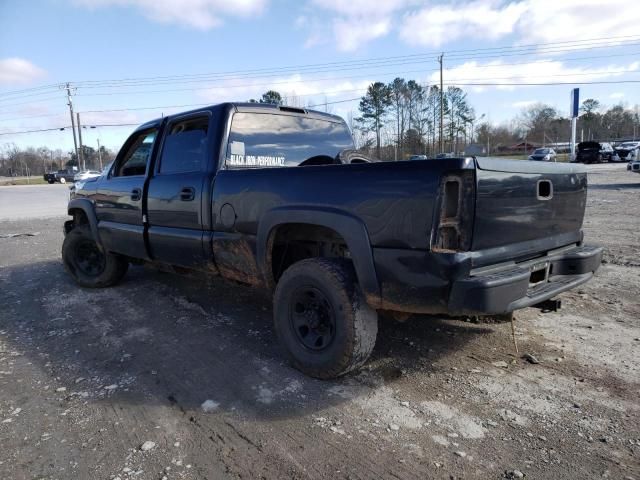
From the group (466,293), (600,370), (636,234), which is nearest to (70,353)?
(466,293)

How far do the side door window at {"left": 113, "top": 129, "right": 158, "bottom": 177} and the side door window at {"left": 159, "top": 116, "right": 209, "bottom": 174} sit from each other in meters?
0.33

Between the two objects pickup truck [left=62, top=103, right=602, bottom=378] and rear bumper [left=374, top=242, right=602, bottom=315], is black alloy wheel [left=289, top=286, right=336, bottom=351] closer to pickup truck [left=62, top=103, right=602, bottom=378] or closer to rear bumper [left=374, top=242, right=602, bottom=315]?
pickup truck [left=62, top=103, right=602, bottom=378]

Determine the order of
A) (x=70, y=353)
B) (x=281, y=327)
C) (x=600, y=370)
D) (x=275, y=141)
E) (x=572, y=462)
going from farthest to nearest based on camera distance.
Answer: (x=275, y=141), (x=70, y=353), (x=281, y=327), (x=600, y=370), (x=572, y=462)

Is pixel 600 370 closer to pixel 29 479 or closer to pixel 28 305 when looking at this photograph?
pixel 29 479

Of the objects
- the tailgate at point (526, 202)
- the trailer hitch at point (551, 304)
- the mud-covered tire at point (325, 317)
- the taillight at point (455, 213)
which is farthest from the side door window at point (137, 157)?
the trailer hitch at point (551, 304)

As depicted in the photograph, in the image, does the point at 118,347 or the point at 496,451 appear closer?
the point at 496,451

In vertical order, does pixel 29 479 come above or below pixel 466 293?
below

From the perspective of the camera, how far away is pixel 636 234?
768 centimetres

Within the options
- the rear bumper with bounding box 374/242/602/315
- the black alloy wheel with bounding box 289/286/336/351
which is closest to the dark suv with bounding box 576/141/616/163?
the rear bumper with bounding box 374/242/602/315

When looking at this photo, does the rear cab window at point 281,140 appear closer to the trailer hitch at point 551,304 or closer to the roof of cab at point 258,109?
the roof of cab at point 258,109

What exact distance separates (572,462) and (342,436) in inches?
45.6

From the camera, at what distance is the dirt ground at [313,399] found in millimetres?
2316

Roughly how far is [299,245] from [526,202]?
69.8 inches

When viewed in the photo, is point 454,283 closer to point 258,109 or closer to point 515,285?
point 515,285
